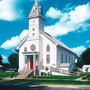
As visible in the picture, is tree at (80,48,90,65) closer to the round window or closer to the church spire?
the church spire

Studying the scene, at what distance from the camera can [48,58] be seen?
51.2 meters

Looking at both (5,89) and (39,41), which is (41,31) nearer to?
(39,41)

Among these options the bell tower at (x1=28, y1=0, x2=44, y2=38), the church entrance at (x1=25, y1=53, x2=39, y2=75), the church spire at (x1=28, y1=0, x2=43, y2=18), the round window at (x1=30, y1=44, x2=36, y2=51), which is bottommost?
the church entrance at (x1=25, y1=53, x2=39, y2=75)

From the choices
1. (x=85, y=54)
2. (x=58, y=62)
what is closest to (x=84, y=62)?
(x=85, y=54)

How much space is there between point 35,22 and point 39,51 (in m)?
6.16

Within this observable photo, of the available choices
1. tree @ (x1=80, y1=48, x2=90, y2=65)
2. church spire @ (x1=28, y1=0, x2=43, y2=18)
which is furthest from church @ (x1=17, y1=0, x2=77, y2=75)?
tree @ (x1=80, y1=48, x2=90, y2=65)

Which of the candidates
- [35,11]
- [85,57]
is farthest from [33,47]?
[85,57]

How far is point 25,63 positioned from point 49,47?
5.97 metres

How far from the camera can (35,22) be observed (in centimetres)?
5291

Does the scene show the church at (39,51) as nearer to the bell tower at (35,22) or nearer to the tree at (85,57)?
the bell tower at (35,22)

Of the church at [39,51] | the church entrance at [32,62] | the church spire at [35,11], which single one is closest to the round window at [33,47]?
the church at [39,51]

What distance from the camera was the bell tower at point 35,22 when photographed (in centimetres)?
5247

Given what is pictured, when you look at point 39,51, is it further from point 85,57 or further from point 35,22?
point 85,57

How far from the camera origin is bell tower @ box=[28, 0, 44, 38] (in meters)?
52.5
